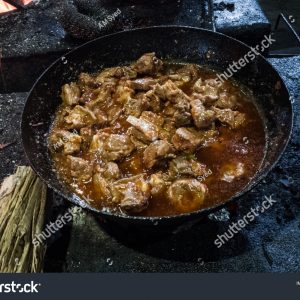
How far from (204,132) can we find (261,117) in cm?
65

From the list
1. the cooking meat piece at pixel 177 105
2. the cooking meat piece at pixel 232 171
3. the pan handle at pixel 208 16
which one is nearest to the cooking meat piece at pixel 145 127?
the cooking meat piece at pixel 177 105

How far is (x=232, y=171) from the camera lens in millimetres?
3594

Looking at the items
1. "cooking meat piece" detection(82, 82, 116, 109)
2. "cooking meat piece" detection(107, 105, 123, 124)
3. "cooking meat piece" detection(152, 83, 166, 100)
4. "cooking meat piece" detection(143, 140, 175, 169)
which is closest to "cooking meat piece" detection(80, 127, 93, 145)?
"cooking meat piece" detection(107, 105, 123, 124)

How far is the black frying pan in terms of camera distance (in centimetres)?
365

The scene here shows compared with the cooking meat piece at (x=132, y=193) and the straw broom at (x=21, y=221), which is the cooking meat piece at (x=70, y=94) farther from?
the cooking meat piece at (x=132, y=193)

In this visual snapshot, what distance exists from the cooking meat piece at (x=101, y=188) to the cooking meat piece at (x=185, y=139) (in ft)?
2.55

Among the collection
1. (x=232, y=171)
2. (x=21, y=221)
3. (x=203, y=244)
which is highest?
(x=232, y=171)

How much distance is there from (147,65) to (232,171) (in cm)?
171

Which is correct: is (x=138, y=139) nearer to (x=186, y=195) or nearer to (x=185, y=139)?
(x=185, y=139)

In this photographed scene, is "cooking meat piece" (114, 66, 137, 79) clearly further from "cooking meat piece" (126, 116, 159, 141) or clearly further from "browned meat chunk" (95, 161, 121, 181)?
"browned meat chunk" (95, 161, 121, 181)

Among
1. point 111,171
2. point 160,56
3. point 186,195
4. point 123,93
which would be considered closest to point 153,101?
point 123,93

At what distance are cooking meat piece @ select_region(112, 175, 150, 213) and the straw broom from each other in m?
1.13

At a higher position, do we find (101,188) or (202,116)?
(202,116)

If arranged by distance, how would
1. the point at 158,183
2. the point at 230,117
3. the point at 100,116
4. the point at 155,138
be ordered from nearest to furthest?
the point at 158,183 → the point at 155,138 → the point at 230,117 → the point at 100,116
